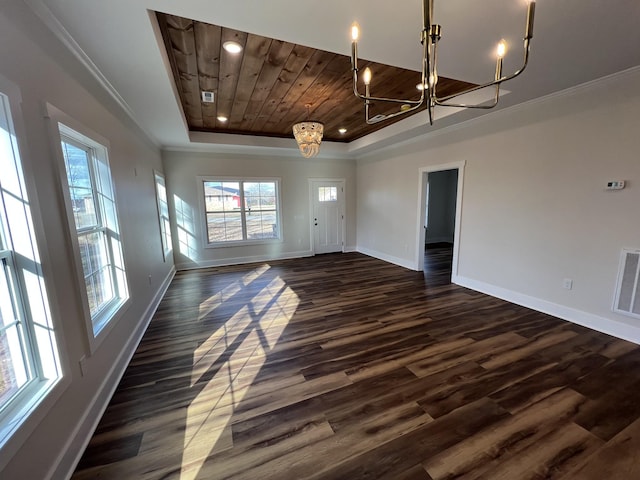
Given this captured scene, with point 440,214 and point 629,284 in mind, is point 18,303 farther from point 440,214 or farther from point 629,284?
point 440,214

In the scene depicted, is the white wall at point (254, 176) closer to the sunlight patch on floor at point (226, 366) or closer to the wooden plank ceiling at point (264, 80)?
the wooden plank ceiling at point (264, 80)

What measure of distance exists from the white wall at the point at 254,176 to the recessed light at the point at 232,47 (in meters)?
3.42

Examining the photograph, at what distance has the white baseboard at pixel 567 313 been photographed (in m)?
2.76

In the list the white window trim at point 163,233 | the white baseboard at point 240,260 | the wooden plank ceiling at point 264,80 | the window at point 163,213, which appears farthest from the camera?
the white baseboard at point 240,260

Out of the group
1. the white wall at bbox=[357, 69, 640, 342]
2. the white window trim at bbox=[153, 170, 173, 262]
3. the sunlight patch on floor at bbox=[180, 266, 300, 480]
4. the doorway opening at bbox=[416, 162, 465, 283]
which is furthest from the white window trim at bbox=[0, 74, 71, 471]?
the doorway opening at bbox=[416, 162, 465, 283]

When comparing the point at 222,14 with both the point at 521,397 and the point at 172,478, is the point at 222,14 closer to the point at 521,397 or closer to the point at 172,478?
the point at 172,478

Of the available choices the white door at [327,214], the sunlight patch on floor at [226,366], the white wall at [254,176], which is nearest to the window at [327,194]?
the white door at [327,214]

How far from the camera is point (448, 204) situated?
849cm

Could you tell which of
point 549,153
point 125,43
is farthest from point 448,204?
point 125,43

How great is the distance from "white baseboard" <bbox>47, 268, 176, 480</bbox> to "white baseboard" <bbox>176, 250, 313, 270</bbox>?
3140mm

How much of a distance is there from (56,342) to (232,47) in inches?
98.1

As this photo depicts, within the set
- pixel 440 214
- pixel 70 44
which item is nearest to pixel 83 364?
pixel 70 44

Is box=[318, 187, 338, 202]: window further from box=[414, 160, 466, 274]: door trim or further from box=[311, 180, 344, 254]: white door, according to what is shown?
box=[414, 160, 466, 274]: door trim

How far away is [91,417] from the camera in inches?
69.4
